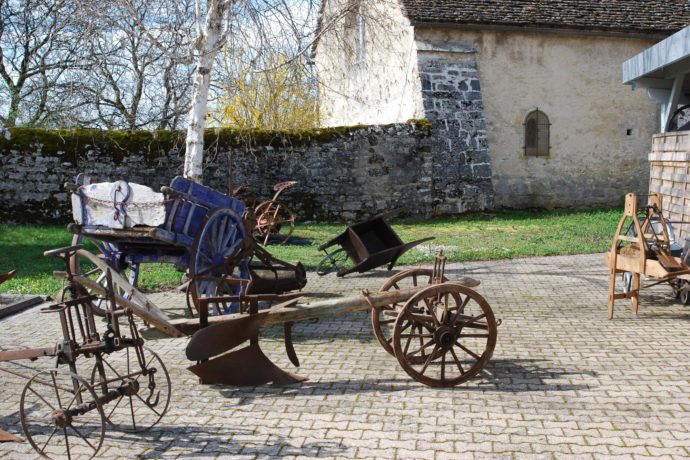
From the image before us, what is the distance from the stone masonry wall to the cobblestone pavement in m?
10.5

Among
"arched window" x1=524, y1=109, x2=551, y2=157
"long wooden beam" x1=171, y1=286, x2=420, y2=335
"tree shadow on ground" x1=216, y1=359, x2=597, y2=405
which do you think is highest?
"arched window" x1=524, y1=109, x2=551, y2=157

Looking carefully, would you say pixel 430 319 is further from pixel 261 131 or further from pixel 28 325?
pixel 261 131

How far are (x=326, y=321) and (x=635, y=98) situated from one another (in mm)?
15299

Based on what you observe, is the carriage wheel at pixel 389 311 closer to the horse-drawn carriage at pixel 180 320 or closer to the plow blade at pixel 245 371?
the horse-drawn carriage at pixel 180 320

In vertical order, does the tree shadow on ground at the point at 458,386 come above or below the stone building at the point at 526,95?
below

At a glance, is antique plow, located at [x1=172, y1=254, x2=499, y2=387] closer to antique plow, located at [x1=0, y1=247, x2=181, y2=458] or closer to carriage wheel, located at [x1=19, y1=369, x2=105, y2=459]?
antique plow, located at [x1=0, y1=247, x2=181, y2=458]

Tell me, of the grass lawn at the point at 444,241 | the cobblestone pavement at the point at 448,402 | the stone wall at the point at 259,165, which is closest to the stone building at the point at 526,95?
the stone wall at the point at 259,165

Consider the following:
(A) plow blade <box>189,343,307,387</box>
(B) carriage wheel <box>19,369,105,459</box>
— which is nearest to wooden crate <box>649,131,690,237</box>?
(A) plow blade <box>189,343,307,387</box>

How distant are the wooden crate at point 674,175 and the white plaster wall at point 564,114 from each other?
9.35m

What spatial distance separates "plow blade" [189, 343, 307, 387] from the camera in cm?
511

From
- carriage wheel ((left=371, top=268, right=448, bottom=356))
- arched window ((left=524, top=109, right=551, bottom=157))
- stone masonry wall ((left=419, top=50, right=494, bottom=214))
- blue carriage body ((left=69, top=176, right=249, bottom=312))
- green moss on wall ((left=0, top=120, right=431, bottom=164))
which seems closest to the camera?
carriage wheel ((left=371, top=268, right=448, bottom=356))

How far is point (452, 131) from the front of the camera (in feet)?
58.1

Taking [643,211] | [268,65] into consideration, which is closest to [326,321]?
[643,211]

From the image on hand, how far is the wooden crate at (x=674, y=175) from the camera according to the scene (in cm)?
813
